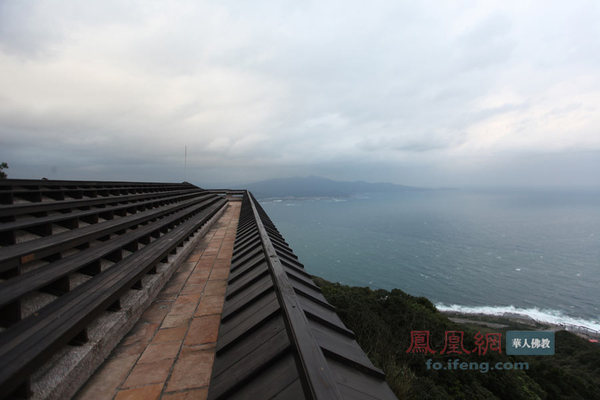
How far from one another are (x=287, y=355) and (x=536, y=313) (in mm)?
65585

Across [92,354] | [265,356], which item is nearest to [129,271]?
[92,354]

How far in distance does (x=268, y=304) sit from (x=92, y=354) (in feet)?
4.59

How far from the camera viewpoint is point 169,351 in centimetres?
228

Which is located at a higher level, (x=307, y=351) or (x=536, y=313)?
(x=307, y=351)

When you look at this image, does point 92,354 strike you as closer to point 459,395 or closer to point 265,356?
point 265,356

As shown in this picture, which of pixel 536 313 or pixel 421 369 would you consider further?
pixel 536 313

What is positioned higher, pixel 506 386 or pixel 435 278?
pixel 506 386

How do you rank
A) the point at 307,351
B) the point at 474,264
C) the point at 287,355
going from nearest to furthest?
the point at 307,351 < the point at 287,355 < the point at 474,264

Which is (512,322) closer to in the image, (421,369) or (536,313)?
(536,313)

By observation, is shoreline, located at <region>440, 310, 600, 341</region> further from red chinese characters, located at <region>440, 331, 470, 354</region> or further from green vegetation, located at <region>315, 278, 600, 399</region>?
red chinese characters, located at <region>440, 331, 470, 354</region>

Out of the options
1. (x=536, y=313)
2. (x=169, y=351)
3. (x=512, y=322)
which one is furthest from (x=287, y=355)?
(x=536, y=313)

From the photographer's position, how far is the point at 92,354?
1945 millimetres

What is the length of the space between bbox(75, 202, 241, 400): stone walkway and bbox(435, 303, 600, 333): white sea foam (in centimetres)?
5239

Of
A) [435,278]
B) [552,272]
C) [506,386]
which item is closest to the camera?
[506,386]
